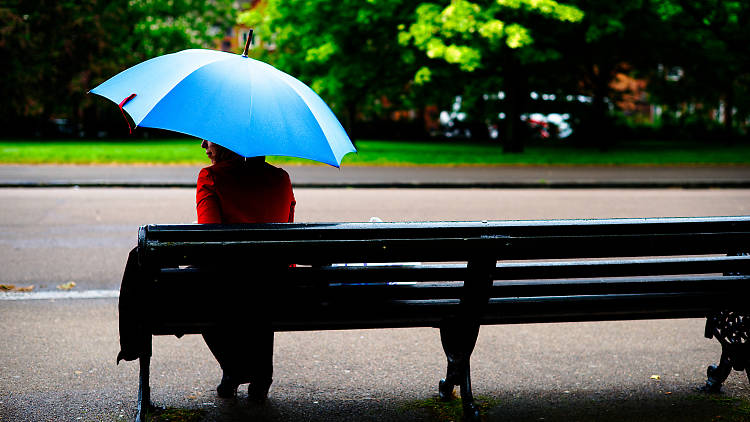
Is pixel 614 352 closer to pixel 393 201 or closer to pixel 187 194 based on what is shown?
pixel 393 201

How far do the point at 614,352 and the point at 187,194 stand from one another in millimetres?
10182

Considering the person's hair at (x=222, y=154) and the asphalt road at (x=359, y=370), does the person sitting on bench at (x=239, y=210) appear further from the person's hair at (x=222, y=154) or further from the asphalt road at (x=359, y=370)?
the asphalt road at (x=359, y=370)

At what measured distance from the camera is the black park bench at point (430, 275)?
315 centimetres

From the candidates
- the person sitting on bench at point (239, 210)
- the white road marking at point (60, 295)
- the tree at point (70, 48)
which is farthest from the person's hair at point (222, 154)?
the tree at point (70, 48)

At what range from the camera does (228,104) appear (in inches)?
132

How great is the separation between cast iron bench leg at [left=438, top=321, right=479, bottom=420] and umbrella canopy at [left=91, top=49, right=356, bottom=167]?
0.95 metres

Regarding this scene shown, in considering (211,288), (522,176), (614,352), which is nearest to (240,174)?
(211,288)

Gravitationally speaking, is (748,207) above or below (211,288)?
below

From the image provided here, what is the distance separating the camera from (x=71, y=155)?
22.3m

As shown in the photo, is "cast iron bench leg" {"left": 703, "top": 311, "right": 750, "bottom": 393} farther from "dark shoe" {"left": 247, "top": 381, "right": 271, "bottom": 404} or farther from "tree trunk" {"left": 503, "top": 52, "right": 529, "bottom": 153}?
"tree trunk" {"left": 503, "top": 52, "right": 529, "bottom": 153}

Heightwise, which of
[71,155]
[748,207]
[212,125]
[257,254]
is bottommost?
[71,155]

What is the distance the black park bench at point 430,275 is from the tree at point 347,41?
22.0 meters

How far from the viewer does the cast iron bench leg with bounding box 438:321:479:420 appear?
3.63 meters

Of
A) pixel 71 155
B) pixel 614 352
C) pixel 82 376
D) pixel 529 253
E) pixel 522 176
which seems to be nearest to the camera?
pixel 529 253
